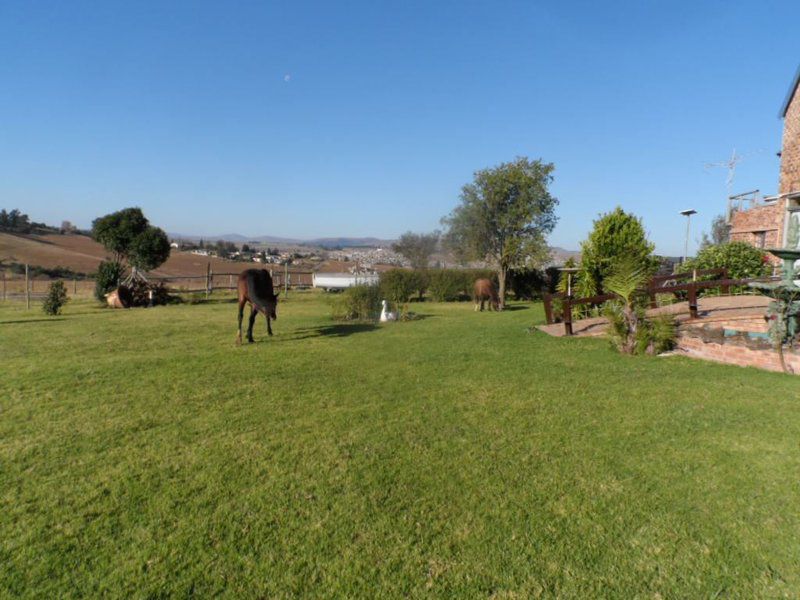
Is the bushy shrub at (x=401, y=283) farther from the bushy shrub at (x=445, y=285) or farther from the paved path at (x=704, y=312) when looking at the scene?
the paved path at (x=704, y=312)

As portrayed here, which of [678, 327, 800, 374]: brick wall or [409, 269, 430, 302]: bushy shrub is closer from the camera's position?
[678, 327, 800, 374]: brick wall

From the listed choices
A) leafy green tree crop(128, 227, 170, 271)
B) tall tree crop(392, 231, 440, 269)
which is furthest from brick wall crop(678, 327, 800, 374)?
tall tree crop(392, 231, 440, 269)

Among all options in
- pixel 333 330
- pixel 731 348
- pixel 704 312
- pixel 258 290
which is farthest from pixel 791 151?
pixel 258 290

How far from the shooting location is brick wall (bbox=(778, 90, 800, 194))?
15.3 metres

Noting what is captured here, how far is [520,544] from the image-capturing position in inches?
105

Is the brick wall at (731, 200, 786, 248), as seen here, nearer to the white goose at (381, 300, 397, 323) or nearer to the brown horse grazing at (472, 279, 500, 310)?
the brown horse grazing at (472, 279, 500, 310)

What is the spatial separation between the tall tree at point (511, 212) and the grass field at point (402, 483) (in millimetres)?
16505

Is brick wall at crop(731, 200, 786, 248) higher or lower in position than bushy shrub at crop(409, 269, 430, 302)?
higher

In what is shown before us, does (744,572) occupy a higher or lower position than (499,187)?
lower

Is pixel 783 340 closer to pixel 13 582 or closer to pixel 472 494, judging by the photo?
pixel 472 494

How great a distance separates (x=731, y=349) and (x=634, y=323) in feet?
4.70

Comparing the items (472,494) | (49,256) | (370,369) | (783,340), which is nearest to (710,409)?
(783,340)

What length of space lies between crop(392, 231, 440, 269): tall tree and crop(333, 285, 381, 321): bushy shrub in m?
46.8

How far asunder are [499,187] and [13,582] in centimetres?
2282
